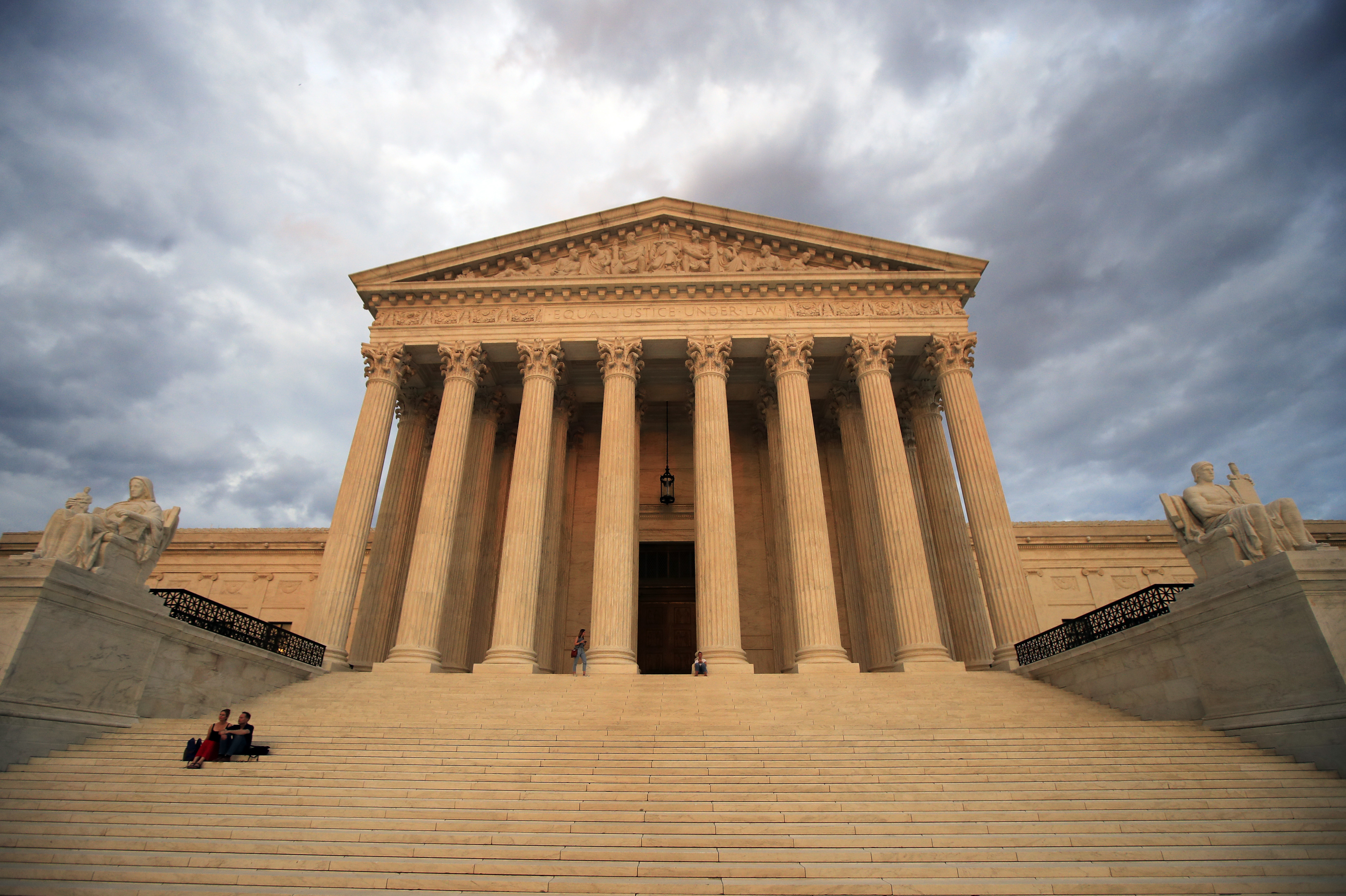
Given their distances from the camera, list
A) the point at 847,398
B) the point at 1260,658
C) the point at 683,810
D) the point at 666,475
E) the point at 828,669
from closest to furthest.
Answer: the point at 683,810 → the point at 1260,658 → the point at 828,669 → the point at 847,398 → the point at 666,475

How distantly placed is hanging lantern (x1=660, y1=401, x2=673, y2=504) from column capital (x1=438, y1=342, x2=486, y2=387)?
26.9 ft

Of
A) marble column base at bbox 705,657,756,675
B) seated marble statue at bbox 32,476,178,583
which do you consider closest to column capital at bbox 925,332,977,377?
marble column base at bbox 705,657,756,675

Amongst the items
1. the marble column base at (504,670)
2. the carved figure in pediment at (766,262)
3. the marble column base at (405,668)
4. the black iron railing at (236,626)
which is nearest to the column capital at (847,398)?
the carved figure in pediment at (766,262)

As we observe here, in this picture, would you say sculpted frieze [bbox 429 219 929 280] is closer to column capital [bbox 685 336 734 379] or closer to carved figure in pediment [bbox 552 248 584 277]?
carved figure in pediment [bbox 552 248 584 277]

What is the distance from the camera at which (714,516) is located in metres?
19.2

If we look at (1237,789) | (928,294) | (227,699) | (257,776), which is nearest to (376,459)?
(227,699)

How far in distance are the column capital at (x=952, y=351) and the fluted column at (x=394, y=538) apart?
18.0m

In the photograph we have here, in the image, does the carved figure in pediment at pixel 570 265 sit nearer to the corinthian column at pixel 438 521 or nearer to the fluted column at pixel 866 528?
the corinthian column at pixel 438 521

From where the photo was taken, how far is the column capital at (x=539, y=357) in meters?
21.7

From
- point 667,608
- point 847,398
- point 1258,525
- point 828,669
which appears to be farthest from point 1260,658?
point 667,608

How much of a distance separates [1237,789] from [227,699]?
17.6 meters

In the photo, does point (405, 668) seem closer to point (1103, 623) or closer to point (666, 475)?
point (666, 475)

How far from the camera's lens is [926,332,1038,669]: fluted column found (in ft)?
58.8

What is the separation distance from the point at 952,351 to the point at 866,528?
663cm
